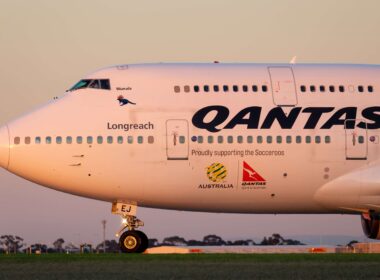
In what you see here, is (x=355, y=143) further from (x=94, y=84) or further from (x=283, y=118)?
(x=94, y=84)

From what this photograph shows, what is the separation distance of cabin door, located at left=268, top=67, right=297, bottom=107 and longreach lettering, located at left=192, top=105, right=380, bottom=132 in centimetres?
29

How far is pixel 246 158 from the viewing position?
32406mm

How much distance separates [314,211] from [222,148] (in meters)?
4.27

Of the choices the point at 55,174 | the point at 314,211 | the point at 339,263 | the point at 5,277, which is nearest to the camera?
the point at 5,277

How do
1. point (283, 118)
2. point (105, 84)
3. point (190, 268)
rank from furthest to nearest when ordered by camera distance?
point (283, 118) → point (105, 84) → point (190, 268)

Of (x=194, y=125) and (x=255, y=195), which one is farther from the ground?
(x=194, y=125)

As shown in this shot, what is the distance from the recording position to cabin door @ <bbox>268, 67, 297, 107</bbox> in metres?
33.0

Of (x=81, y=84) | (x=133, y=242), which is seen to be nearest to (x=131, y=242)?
(x=133, y=242)

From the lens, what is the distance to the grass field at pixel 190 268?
18500mm

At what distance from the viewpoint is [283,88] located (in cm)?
3322

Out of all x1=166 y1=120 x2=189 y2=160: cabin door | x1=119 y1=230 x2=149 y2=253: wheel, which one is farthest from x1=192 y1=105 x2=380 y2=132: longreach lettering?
x1=119 y1=230 x2=149 y2=253: wheel

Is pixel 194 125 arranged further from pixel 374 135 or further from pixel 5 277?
pixel 5 277

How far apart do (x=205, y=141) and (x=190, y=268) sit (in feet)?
39.0

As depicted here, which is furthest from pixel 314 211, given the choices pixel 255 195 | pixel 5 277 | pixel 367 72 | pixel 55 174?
pixel 5 277
